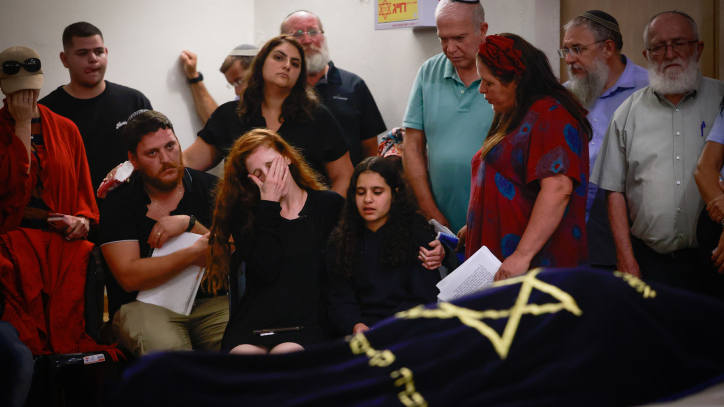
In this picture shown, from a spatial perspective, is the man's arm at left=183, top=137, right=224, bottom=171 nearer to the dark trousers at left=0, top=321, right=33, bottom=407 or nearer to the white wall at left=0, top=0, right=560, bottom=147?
the white wall at left=0, top=0, right=560, bottom=147

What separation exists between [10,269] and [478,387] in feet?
6.52

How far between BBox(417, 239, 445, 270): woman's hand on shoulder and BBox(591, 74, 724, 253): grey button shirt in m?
0.71

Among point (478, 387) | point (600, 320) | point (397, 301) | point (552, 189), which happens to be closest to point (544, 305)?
point (600, 320)

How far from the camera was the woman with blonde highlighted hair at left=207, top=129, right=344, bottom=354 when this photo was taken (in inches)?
94.8

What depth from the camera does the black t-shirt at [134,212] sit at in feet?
8.89

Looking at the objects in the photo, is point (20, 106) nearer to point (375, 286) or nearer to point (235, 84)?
point (235, 84)

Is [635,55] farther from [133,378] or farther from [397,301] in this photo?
[133,378]

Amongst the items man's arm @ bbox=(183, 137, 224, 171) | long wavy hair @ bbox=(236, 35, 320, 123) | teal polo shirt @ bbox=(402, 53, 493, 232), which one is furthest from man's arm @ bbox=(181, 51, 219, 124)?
teal polo shirt @ bbox=(402, 53, 493, 232)

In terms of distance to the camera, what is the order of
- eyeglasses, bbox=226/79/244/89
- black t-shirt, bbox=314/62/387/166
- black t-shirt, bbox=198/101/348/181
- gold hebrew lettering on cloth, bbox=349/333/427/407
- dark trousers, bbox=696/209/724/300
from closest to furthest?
gold hebrew lettering on cloth, bbox=349/333/427/407
dark trousers, bbox=696/209/724/300
black t-shirt, bbox=198/101/348/181
black t-shirt, bbox=314/62/387/166
eyeglasses, bbox=226/79/244/89

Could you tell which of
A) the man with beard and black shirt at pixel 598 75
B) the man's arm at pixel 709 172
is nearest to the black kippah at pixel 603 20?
the man with beard and black shirt at pixel 598 75

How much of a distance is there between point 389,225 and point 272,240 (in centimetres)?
44

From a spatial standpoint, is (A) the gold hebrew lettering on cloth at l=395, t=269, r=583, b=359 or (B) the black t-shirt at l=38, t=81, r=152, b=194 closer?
(A) the gold hebrew lettering on cloth at l=395, t=269, r=583, b=359

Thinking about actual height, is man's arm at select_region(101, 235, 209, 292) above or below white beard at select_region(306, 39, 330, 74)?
below

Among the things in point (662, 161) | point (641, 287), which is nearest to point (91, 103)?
point (662, 161)
